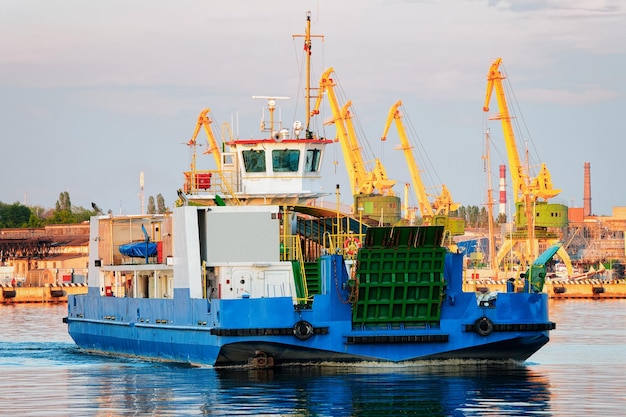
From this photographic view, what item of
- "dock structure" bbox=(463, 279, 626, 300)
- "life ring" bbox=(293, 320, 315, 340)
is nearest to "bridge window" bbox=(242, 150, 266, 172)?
"life ring" bbox=(293, 320, 315, 340)

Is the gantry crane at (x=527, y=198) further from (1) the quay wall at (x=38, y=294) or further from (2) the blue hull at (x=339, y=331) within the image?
(2) the blue hull at (x=339, y=331)

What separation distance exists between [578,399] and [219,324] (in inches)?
371

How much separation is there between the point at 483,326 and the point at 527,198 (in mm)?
89038

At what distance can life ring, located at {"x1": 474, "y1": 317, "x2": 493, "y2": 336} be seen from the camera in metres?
35.8

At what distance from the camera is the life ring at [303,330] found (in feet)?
115

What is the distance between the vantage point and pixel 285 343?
35312mm

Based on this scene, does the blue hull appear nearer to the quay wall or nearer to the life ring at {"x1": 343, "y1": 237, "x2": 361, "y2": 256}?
the life ring at {"x1": 343, "y1": 237, "x2": 361, "y2": 256}

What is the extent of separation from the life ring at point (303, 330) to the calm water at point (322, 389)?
1.04 meters

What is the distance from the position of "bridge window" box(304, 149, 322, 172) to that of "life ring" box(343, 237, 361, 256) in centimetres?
489

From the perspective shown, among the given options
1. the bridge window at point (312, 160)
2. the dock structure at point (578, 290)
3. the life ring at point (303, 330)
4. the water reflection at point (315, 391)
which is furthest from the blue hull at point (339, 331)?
the dock structure at point (578, 290)

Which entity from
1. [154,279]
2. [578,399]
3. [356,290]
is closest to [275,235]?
[356,290]

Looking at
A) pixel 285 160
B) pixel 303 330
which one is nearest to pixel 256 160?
pixel 285 160

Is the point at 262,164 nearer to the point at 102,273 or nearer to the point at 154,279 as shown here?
the point at 154,279


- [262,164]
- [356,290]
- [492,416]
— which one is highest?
[262,164]
